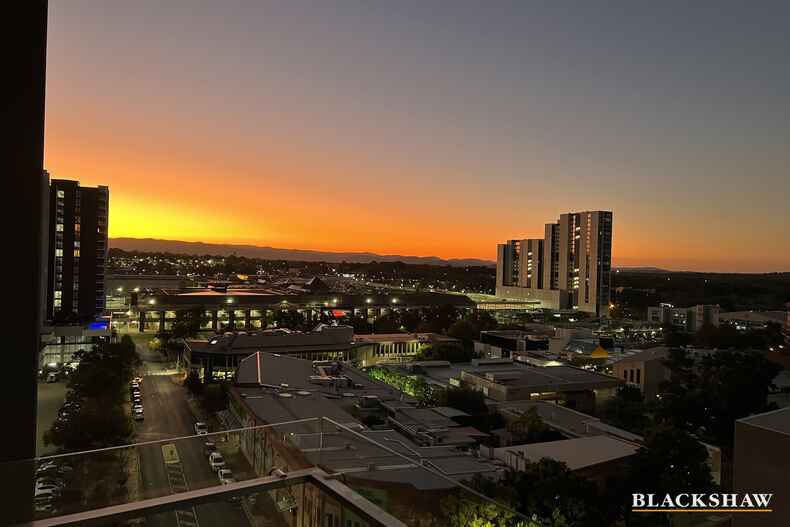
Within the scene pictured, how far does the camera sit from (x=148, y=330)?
18141mm

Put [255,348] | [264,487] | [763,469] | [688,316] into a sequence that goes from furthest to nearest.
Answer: [688,316], [255,348], [763,469], [264,487]

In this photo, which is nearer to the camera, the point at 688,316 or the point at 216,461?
the point at 216,461

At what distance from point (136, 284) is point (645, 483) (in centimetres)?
3040

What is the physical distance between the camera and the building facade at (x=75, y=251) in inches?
561

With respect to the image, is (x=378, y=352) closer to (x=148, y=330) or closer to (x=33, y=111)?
(x=148, y=330)

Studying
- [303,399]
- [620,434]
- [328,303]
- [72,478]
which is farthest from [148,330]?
[72,478]

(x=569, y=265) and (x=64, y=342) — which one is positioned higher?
(x=569, y=265)

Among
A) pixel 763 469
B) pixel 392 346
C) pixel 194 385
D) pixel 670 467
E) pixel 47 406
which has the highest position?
pixel 763 469

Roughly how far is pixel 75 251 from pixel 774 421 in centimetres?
1580

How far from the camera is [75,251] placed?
14594 millimetres

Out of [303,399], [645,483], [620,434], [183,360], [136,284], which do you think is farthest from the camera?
[136,284]

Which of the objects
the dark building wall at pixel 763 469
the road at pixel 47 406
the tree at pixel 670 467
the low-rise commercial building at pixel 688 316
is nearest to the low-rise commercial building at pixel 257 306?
the road at pixel 47 406

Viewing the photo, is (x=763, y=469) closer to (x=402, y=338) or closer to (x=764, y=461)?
(x=764, y=461)

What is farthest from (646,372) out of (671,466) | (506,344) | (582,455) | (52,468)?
(52,468)
